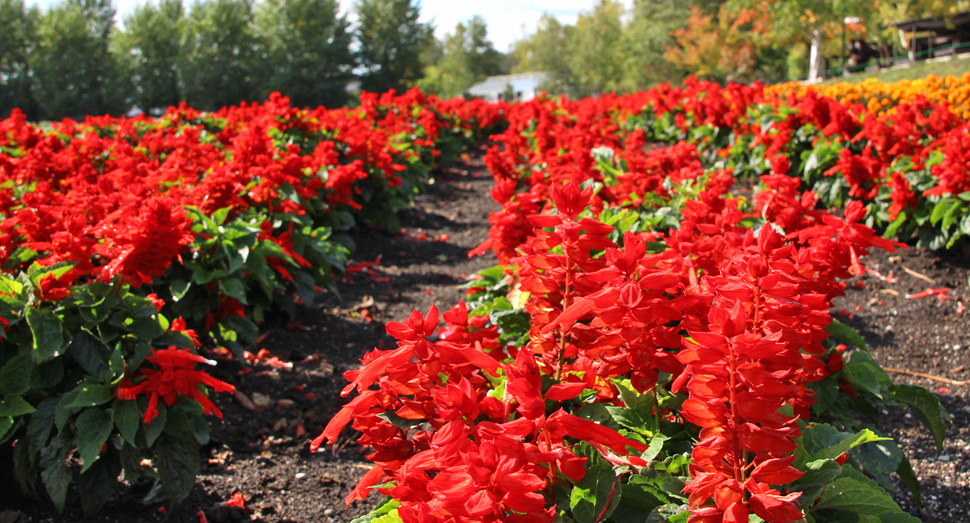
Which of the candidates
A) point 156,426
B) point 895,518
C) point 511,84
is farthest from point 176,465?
point 511,84

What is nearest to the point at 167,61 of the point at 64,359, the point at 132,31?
the point at 132,31

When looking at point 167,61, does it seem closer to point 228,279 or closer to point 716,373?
point 228,279

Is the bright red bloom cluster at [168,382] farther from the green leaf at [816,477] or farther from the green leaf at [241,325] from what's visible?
the green leaf at [816,477]

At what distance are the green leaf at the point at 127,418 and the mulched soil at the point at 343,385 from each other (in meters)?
0.40

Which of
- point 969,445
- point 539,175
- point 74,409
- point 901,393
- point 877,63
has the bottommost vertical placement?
point 969,445

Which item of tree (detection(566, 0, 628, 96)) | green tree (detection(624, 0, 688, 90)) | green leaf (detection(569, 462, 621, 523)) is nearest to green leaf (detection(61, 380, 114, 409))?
green leaf (detection(569, 462, 621, 523))

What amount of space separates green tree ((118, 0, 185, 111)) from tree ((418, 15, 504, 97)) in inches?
979

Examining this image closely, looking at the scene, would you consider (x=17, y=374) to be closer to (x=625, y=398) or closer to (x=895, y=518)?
(x=625, y=398)

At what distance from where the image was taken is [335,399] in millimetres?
3672

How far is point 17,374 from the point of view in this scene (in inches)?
88.0

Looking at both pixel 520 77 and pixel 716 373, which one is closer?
pixel 716 373

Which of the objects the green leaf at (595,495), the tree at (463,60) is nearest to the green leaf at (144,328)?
the green leaf at (595,495)

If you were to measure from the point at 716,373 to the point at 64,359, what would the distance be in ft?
7.85

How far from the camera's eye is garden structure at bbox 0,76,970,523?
3.60 ft
